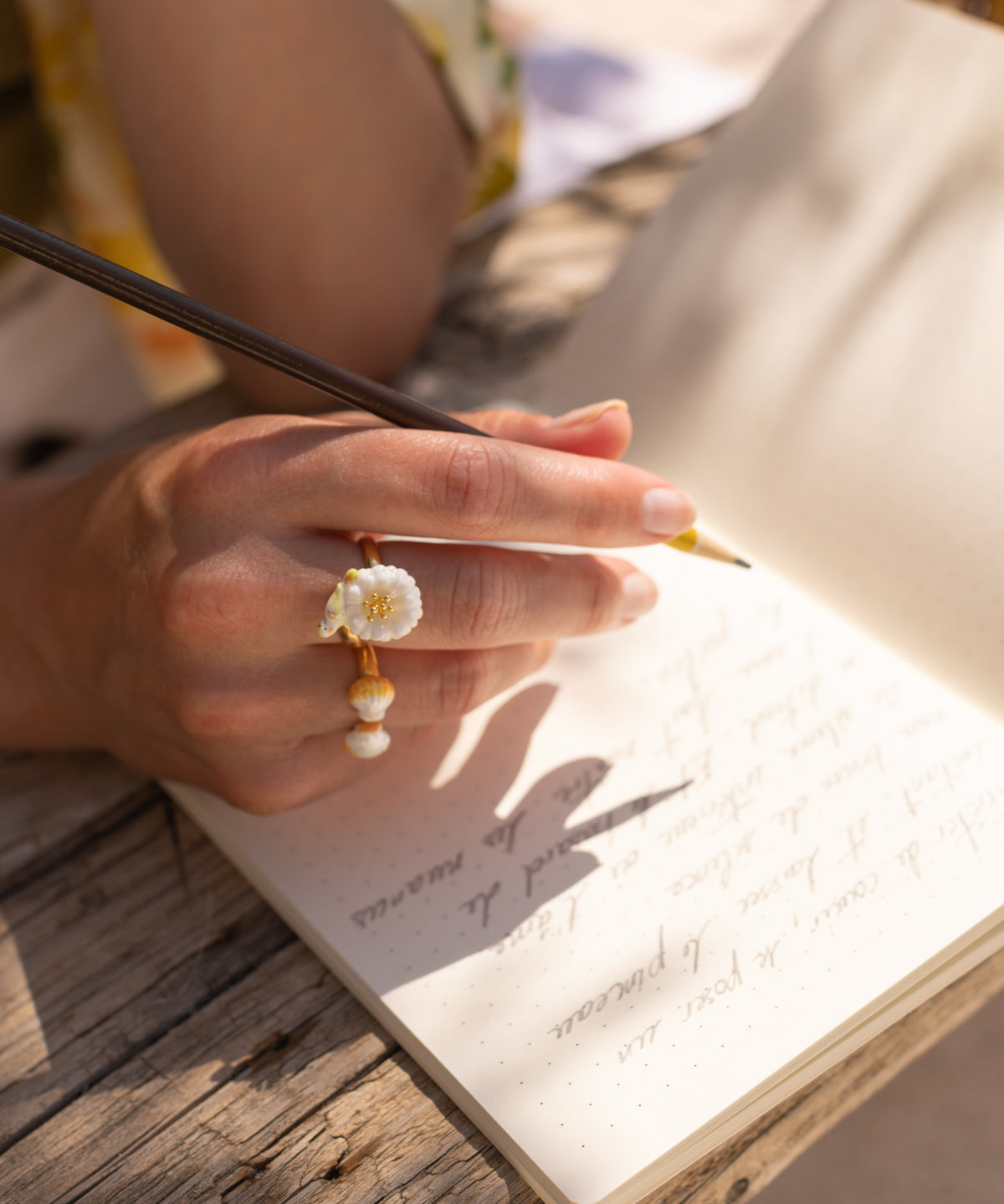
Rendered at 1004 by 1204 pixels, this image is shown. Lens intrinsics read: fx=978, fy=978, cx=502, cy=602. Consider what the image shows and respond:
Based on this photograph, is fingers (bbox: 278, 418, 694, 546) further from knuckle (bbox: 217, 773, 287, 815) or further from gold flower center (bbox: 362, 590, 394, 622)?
knuckle (bbox: 217, 773, 287, 815)

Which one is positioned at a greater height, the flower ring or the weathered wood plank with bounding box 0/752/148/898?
the flower ring

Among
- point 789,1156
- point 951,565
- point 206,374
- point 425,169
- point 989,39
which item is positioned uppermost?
point 989,39

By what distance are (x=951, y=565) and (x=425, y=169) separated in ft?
1.90

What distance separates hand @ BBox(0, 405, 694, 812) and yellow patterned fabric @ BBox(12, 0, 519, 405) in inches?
17.7

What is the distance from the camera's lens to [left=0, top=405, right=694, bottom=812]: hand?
1.55 ft

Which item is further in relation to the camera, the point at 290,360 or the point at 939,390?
the point at 939,390

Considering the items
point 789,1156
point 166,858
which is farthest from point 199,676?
point 789,1156

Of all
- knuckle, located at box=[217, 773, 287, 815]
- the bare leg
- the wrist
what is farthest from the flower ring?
the bare leg

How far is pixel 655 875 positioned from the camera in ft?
1.58

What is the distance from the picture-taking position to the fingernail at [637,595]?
0.54 m

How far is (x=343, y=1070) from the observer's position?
45 cm

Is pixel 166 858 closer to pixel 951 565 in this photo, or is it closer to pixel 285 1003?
pixel 285 1003

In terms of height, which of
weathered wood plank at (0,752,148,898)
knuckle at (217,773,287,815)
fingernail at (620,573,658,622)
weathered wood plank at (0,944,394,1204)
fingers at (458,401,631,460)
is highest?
fingers at (458,401,631,460)

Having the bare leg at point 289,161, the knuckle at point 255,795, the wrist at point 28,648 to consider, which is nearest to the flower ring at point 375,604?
the knuckle at point 255,795
